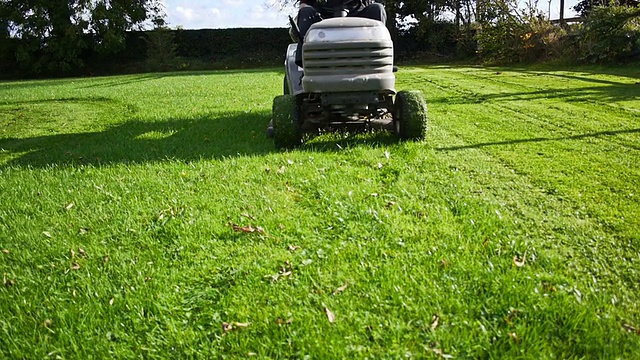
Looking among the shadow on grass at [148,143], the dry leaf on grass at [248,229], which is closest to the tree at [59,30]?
the shadow on grass at [148,143]

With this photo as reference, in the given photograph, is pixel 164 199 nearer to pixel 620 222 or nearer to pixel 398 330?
pixel 398 330

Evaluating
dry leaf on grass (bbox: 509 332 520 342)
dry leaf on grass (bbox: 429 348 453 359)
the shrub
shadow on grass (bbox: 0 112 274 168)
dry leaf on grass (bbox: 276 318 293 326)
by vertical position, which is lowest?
dry leaf on grass (bbox: 429 348 453 359)

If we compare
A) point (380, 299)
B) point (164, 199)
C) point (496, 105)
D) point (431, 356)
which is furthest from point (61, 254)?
point (496, 105)

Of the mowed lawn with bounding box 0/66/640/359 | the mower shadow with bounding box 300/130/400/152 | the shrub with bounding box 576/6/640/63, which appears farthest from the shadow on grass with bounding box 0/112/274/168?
the shrub with bounding box 576/6/640/63

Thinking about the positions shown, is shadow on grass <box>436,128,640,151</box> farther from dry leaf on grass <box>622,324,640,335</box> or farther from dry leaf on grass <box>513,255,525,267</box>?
dry leaf on grass <box>622,324,640,335</box>

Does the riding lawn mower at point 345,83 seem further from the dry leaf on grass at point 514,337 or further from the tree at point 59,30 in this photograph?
the tree at point 59,30

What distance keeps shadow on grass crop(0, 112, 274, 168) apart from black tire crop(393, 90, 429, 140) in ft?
4.44

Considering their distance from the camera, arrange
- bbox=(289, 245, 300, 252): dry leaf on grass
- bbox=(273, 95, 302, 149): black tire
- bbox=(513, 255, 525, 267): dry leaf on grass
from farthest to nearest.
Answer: bbox=(273, 95, 302, 149): black tire, bbox=(289, 245, 300, 252): dry leaf on grass, bbox=(513, 255, 525, 267): dry leaf on grass

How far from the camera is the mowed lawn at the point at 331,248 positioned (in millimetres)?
1857

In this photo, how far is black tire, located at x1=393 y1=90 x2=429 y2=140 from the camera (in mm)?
4609

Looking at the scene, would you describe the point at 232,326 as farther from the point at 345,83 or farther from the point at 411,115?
the point at 411,115

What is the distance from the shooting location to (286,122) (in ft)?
14.9

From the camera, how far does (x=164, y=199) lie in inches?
134

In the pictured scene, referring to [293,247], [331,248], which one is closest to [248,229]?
[293,247]
